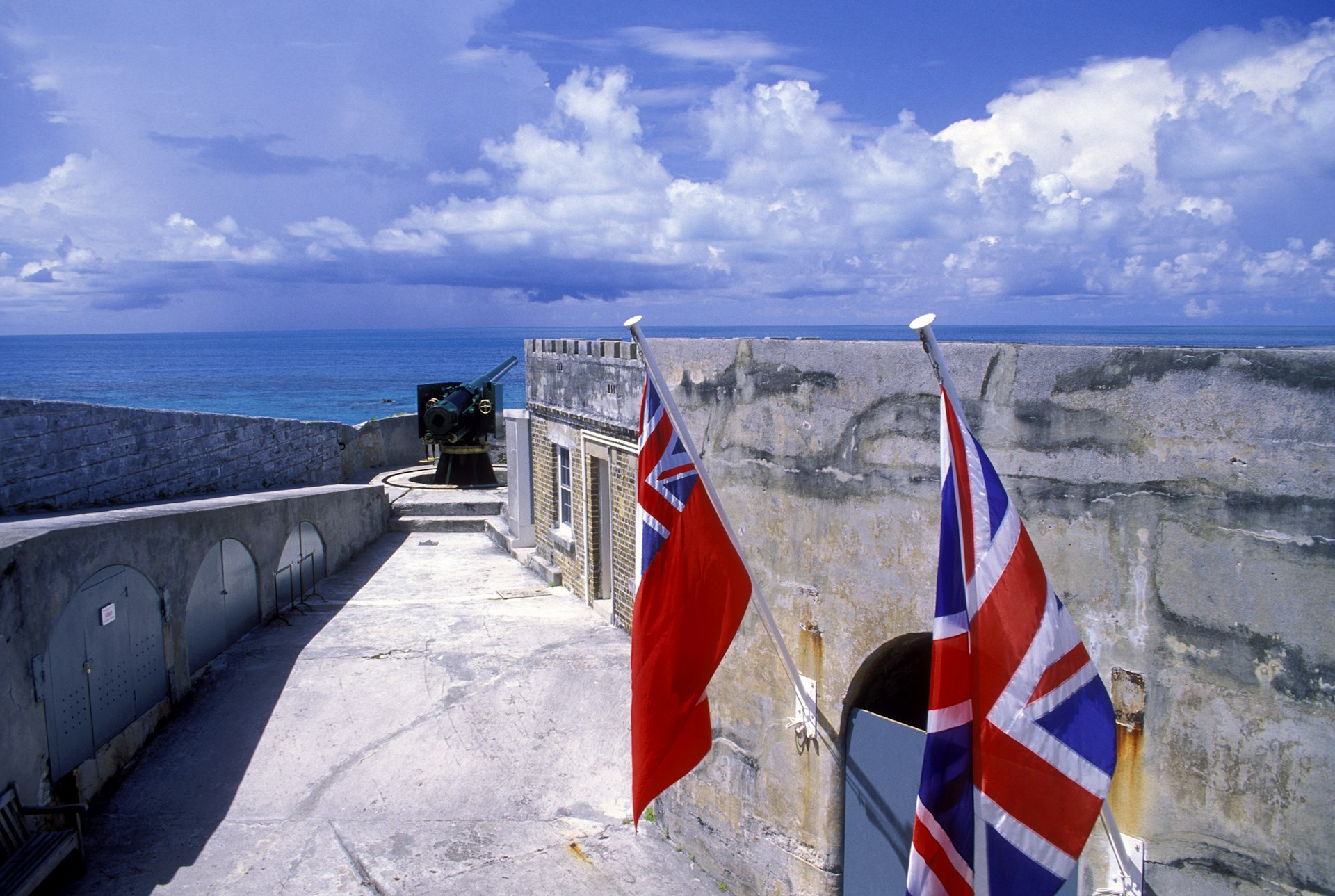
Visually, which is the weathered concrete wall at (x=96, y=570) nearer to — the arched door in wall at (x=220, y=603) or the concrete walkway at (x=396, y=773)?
the arched door in wall at (x=220, y=603)

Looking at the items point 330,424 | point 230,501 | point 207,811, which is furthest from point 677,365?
point 330,424

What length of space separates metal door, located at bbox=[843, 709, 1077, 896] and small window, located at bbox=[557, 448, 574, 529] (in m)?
9.28

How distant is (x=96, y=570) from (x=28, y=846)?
2419 mm

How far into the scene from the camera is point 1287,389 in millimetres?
3871

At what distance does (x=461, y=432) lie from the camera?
21.0 metres

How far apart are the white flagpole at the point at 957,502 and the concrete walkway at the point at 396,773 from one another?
3.33 metres

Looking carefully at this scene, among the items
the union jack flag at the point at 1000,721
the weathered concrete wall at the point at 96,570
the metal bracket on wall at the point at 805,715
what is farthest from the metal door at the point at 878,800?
the weathered concrete wall at the point at 96,570

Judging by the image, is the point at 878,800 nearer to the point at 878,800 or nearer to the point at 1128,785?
the point at 878,800

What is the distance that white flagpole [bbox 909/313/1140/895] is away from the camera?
12.6 feet

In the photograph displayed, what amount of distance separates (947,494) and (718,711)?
11.4 feet

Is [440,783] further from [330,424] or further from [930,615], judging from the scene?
[330,424]

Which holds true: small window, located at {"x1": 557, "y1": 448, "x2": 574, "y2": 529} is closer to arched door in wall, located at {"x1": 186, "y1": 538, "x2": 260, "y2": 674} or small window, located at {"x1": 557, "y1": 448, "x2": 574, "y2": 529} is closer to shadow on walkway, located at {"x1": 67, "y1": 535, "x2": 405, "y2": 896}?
shadow on walkway, located at {"x1": 67, "y1": 535, "x2": 405, "y2": 896}

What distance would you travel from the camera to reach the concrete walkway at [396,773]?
23.7ft

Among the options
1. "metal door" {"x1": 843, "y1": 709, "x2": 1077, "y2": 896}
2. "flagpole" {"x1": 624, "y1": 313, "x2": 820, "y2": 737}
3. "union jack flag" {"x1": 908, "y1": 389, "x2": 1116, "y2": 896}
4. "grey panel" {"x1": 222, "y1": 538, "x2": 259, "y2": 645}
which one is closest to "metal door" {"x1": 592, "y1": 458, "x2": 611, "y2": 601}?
"grey panel" {"x1": 222, "y1": 538, "x2": 259, "y2": 645}
